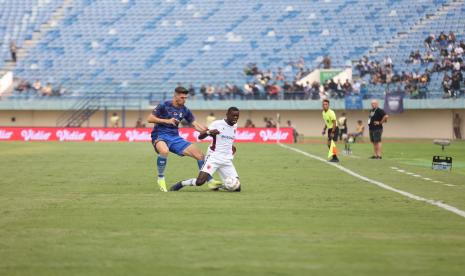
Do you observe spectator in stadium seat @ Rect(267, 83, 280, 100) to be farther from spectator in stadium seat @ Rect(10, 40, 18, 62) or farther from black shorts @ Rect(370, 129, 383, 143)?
black shorts @ Rect(370, 129, 383, 143)

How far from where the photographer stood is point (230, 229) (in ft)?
34.0

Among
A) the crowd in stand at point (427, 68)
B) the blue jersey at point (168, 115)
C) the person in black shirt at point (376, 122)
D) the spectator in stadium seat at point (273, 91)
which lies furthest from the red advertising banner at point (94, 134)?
the blue jersey at point (168, 115)

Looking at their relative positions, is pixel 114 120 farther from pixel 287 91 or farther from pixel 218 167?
pixel 218 167

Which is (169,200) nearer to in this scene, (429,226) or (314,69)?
(429,226)

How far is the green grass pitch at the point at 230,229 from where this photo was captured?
7.95 m

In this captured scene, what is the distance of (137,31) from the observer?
65.1 meters

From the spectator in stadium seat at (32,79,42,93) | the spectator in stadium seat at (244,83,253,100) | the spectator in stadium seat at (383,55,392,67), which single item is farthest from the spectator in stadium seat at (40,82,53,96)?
the spectator in stadium seat at (383,55,392,67)

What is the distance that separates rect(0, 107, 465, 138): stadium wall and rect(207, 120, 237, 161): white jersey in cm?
4122

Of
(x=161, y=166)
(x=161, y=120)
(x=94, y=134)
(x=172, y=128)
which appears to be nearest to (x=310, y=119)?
(x=94, y=134)

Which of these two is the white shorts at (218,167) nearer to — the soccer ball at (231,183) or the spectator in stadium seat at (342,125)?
the soccer ball at (231,183)

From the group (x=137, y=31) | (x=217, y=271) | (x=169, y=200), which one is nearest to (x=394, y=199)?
(x=169, y=200)

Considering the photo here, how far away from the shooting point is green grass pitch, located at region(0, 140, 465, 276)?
795 centimetres

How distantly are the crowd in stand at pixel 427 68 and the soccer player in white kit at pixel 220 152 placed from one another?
38629 millimetres

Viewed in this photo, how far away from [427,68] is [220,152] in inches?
1627
